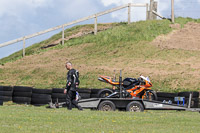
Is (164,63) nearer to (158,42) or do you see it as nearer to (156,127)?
(158,42)

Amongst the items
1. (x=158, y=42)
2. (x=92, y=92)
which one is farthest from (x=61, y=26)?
(x=92, y=92)

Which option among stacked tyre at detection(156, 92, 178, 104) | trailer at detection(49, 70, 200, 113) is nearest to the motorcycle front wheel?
trailer at detection(49, 70, 200, 113)

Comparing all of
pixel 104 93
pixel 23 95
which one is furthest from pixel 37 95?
pixel 104 93

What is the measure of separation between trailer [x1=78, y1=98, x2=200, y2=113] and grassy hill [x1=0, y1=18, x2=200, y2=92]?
33.3 ft

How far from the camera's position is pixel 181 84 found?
86.8 ft

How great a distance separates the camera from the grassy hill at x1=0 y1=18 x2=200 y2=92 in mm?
28250

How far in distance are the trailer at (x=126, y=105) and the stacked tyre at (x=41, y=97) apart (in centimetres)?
512

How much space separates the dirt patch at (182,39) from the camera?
35.5 meters

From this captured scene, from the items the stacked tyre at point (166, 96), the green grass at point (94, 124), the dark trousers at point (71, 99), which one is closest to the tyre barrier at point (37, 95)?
the stacked tyre at point (166, 96)

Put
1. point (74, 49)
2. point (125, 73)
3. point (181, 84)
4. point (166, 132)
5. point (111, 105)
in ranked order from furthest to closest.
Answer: point (74, 49)
point (125, 73)
point (181, 84)
point (111, 105)
point (166, 132)

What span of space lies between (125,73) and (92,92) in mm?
9873

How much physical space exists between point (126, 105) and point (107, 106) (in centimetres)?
71

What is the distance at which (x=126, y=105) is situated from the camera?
15.2 meters

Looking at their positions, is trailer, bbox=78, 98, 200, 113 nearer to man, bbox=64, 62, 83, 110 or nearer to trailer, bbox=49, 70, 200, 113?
trailer, bbox=49, 70, 200, 113
